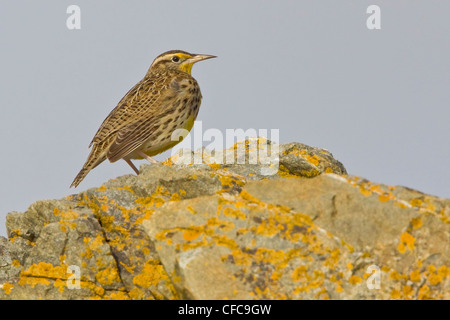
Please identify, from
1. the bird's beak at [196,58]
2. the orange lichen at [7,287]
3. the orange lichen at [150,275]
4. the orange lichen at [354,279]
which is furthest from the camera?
the bird's beak at [196,58]

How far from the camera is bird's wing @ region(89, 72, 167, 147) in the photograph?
39.5ft

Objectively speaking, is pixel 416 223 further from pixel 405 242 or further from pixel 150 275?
pixel 150 275

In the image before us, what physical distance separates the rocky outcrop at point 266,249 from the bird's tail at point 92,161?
12.4 feet

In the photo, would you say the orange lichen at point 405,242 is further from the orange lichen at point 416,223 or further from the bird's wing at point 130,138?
the bird's wing at point 130,138

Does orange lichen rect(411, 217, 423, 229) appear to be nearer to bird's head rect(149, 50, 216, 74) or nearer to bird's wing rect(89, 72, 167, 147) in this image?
bird's wing rect(89, 72, 167, 147)

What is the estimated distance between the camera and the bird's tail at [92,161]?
38.6 ft

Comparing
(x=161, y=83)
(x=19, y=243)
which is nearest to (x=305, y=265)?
(x=19, y=243)

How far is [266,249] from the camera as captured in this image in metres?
6.38

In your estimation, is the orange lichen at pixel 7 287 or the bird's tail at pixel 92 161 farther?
the bird's tail at pixel 92 161

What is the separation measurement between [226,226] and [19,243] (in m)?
3.49

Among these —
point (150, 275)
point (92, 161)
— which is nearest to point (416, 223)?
point (150, 275)

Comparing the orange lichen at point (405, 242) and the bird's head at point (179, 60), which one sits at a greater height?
the bird's head at point (179, 60)

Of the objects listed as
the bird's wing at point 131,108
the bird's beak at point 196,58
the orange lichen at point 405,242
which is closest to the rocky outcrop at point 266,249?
the orange lichen at point 405,242

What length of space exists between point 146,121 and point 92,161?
1207mm
